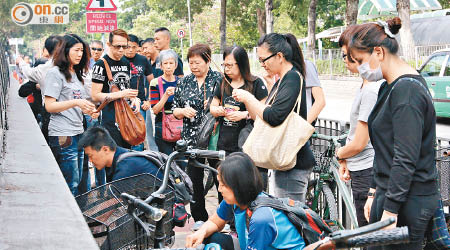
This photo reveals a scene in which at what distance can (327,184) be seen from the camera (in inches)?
214

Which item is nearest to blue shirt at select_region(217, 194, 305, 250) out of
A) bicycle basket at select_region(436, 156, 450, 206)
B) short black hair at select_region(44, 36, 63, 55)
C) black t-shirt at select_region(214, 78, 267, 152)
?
bicycle basket at select_region(436, 156, 450, 206)

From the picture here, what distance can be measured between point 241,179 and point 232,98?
2.25m

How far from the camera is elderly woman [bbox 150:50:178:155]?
7123mm

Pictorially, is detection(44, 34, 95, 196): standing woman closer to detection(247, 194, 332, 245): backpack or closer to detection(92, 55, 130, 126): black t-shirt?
detection(92, 55, 130, 126): black t-shirt

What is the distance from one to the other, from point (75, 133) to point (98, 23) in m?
6.70

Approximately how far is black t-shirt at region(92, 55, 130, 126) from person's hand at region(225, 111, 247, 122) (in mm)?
1681

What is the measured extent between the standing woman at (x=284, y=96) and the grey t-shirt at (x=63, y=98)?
2.02 metres

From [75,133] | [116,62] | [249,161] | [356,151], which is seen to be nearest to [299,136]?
[356,151]

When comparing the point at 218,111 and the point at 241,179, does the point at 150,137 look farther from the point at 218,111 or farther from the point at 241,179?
the point at 241,179

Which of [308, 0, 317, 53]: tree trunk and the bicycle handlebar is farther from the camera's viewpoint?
[308, 0, 317, 53]: tree trunk

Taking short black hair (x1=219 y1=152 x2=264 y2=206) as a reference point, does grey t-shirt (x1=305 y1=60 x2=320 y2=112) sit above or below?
above

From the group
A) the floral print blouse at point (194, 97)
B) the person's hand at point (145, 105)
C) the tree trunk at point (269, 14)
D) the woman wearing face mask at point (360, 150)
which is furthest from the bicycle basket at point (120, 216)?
the tree trunk at point (269, 14)

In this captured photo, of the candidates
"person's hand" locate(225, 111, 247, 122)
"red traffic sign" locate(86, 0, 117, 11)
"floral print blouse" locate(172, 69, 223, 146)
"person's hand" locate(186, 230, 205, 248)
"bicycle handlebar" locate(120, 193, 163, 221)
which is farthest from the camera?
"red traffic sign" locate(86, 0, 117, 11)

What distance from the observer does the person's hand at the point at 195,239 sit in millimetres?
3619
